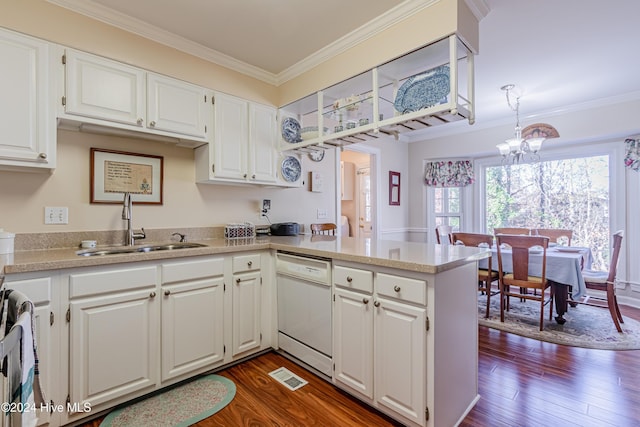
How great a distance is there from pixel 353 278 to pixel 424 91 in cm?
128

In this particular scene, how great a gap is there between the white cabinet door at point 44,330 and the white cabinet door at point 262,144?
5.23 feet

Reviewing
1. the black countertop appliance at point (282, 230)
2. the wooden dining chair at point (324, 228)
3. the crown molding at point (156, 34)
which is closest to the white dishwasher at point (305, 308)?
the black countertop appliance at point (282, 230)

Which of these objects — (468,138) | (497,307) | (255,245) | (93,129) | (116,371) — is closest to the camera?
(116,371)

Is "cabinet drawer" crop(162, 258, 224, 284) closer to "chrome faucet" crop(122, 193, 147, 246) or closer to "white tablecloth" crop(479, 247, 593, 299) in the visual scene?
"chrome faucet" crop(122, 193, 147, 246)

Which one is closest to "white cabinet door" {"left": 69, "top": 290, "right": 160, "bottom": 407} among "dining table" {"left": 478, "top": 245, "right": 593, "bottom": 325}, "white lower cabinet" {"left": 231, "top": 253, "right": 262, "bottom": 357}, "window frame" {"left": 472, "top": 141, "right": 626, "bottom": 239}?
"white lower cabinet" {"left": 231, "top": 253, "right": 262, "bottom": 357}

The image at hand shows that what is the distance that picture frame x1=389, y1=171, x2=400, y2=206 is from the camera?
509 centimetres

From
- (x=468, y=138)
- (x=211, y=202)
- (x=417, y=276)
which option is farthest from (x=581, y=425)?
(x=468, y=138)

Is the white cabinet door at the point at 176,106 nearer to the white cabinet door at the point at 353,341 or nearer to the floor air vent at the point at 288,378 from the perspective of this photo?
the white cabinet door at the point at 353,341

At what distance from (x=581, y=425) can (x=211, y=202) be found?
115 inches

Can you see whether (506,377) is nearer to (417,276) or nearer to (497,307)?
(417,276)

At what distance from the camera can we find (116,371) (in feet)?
5.68

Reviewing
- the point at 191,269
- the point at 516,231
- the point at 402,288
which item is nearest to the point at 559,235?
the point at 516,231

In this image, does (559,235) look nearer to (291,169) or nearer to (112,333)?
(291,169)

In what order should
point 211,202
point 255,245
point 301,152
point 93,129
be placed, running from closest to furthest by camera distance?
point 93,129
point 255,245
point 211,202
point 301,152
